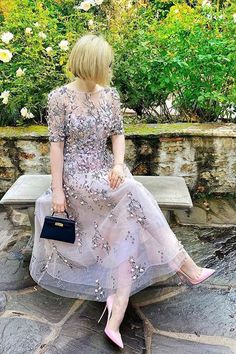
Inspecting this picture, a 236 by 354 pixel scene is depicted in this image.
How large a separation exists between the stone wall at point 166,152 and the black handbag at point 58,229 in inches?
51.6

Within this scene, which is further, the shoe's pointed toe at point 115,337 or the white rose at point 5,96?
the white rose at point 5,96

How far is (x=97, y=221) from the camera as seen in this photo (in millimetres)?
2354

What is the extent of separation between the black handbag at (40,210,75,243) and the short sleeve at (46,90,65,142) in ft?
1.34

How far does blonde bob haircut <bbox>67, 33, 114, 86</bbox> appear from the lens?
216cm

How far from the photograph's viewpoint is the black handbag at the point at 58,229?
2277 mm

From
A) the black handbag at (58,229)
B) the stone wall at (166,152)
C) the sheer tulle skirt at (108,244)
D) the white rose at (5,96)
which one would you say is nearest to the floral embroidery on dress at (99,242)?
the sheer tulle skirt at (108,244)

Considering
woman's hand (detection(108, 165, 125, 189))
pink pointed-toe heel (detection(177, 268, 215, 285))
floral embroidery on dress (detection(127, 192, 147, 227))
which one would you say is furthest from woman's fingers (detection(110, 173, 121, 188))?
pink pointed-toe heel (detection(177, 268, 215, 285))

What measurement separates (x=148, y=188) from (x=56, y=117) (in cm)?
86

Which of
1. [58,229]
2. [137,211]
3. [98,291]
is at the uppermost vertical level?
[137,211]

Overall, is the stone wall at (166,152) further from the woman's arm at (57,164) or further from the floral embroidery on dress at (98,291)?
the floral embroidery on dress at (98,291)

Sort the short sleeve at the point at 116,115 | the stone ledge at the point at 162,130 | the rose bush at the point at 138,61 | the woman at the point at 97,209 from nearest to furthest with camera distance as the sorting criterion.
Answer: the woman at the point at 97,209, the short sleeve at the point at 116,115, the stone ledge at the point at 162,130, the rose bush at the point at 138,61

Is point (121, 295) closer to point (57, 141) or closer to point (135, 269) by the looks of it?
point (135, 269)

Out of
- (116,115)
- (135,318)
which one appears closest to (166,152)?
(116,115)

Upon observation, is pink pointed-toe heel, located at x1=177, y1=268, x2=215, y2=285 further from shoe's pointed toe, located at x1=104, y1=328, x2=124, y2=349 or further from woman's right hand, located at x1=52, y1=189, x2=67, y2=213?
woman's right hand, located at x1=52, y1=189, x2=67, y2=213
